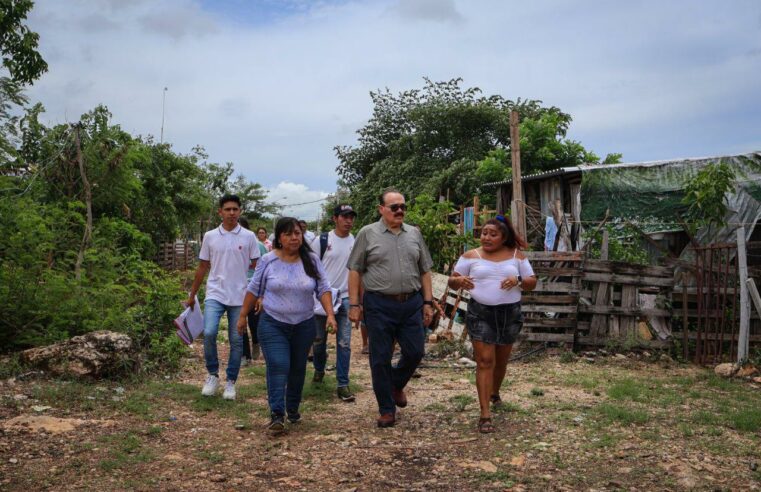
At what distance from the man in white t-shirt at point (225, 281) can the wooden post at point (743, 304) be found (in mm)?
5967

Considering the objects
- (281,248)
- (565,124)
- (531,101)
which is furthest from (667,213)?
(531,101)

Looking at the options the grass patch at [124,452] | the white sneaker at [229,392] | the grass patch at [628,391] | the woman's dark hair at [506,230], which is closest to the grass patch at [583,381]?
the grass patch at [628,391]

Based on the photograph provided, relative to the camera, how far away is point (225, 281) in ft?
19.9

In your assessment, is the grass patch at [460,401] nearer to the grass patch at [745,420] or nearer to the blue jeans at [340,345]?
the blue jeans at [340,345]

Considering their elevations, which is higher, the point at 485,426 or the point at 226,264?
the point at 226,264

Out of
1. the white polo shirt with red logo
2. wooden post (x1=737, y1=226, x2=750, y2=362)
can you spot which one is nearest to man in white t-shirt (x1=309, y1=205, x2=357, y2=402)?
the white polo shirt with red logo

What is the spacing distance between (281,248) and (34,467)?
225cm

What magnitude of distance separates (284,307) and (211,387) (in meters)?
1.69

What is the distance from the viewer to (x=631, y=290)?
9305 millimetres

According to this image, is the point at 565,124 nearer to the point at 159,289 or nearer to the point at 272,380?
the point at 159,289

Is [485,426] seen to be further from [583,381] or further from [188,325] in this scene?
[188,325]

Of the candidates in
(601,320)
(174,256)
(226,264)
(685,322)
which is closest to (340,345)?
(226,264)

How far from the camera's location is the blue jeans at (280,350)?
510 centimetres

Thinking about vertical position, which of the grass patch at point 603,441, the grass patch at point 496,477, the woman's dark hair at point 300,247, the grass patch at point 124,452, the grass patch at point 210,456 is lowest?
the grass patch at point 210,456
